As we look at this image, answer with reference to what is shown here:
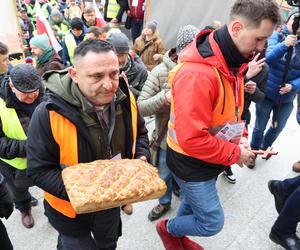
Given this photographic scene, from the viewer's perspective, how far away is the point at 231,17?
181 centimetres

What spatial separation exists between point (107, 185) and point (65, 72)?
0.71 metres

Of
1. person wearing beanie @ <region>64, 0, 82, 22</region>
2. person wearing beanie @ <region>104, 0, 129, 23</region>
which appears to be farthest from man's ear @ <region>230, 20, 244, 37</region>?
A: person wearing beanie @ <region>64, 0, 82, 22</region>

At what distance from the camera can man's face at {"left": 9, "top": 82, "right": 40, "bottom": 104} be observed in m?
2.41

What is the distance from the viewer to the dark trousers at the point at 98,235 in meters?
2.05

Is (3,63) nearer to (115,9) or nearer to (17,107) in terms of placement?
(17,107)

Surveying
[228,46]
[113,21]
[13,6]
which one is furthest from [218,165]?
[113,21]

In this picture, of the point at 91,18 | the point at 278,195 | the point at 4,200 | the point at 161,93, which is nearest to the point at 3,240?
the point at 4,200

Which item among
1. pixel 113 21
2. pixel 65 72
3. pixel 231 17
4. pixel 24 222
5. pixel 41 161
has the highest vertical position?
pixel 231 17

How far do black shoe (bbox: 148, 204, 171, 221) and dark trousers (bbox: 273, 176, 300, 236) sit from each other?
100cm

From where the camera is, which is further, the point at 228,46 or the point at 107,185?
the point at 228,46

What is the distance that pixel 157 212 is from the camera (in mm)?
3068

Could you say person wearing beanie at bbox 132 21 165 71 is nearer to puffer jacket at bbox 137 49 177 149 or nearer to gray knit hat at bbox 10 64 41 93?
puffer jacket at bbox 137 49 177 149

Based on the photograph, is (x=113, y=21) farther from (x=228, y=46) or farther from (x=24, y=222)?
(x=228, y=46)

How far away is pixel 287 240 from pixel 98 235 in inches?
60.4
